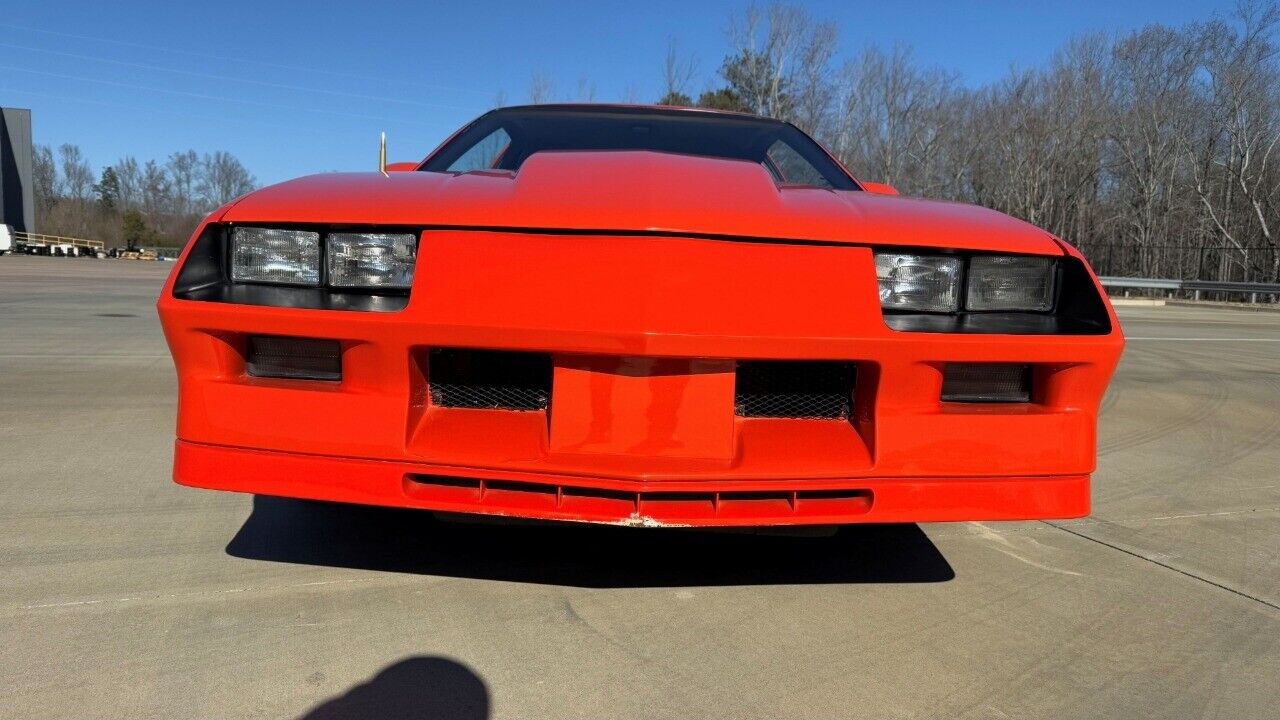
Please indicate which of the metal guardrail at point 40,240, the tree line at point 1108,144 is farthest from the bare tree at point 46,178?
the tree line at point 1108,144

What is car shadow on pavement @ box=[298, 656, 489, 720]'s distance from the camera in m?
1.59

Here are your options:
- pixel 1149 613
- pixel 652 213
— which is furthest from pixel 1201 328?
pixel 652 213

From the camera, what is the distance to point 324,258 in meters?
1.82

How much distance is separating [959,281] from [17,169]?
58923 mm

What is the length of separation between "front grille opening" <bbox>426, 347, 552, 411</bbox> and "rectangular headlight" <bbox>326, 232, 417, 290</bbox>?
0.19m

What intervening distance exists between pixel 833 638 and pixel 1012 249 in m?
0.97

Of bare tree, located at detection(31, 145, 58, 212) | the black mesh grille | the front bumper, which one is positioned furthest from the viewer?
bare tree, located at detection(31, 145, 58, 212)

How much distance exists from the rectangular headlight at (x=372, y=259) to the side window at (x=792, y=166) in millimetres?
1497

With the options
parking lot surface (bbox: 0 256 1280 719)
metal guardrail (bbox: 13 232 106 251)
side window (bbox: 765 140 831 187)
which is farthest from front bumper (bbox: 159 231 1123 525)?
metal guardrail (bbox: 13 232 106 251)

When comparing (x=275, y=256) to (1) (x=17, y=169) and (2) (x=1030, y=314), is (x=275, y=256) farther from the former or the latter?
(1) (x=17, y=169)

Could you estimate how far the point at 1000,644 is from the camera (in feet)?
6.47

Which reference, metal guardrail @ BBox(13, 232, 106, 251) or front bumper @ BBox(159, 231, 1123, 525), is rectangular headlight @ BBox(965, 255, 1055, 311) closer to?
front bumper @ BBox(159, 231, 1123, 525)

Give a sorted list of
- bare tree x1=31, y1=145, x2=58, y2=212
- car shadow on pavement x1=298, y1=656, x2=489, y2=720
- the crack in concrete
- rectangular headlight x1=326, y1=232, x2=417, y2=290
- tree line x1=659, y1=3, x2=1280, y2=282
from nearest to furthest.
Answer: car shadow on pavement x1=298, y1=656, x2=489, y2=720
rectangular headlight x1=326, y1=232, x2=417, y2=290
the crack in concrete
tree line x1=659, y1=3, x2=1280, y2=282
bare tree x1=31, y1=145, x2=58, y2=212

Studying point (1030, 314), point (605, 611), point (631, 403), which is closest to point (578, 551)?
point (605, 611)
